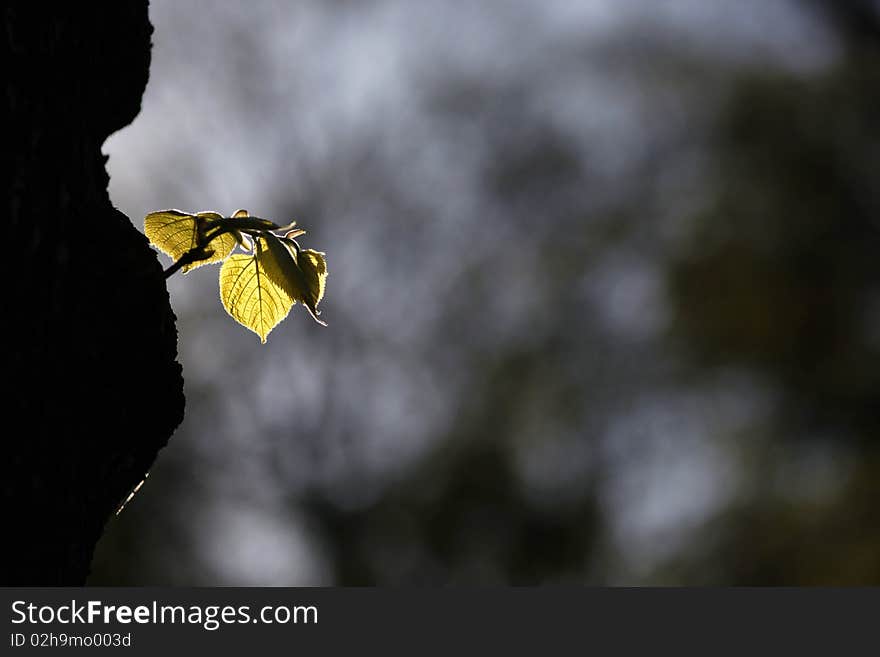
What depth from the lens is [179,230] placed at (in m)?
1.02

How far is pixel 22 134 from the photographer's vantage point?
2.49ft

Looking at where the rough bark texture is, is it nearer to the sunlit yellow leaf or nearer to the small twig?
the small twig

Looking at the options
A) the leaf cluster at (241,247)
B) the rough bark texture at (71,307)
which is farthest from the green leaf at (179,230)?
the rough bark texture at (71,307)

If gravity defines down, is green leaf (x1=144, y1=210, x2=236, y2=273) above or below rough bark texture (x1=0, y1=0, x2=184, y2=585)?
above

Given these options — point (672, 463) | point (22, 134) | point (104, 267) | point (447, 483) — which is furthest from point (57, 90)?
point (447, 483)

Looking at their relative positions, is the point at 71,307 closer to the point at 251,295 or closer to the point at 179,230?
the point at 179,230

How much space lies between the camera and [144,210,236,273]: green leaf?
1.00 meters

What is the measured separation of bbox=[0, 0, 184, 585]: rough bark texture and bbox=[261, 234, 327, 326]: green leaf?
0.14 meters

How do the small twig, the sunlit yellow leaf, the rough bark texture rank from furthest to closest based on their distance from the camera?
the sunlit yellow leaf < the small twig < the rough bark texture

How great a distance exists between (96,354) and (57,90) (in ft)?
0.83

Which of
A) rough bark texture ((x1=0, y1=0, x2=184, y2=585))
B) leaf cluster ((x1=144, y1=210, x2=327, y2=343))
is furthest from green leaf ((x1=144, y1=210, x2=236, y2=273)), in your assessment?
rough bark texture ((x1=0, y1=0, x2=184, y2=585))

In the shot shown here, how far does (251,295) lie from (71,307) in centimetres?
38

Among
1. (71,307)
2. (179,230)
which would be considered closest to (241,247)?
(179,230)

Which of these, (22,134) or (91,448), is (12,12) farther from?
(91,448)
